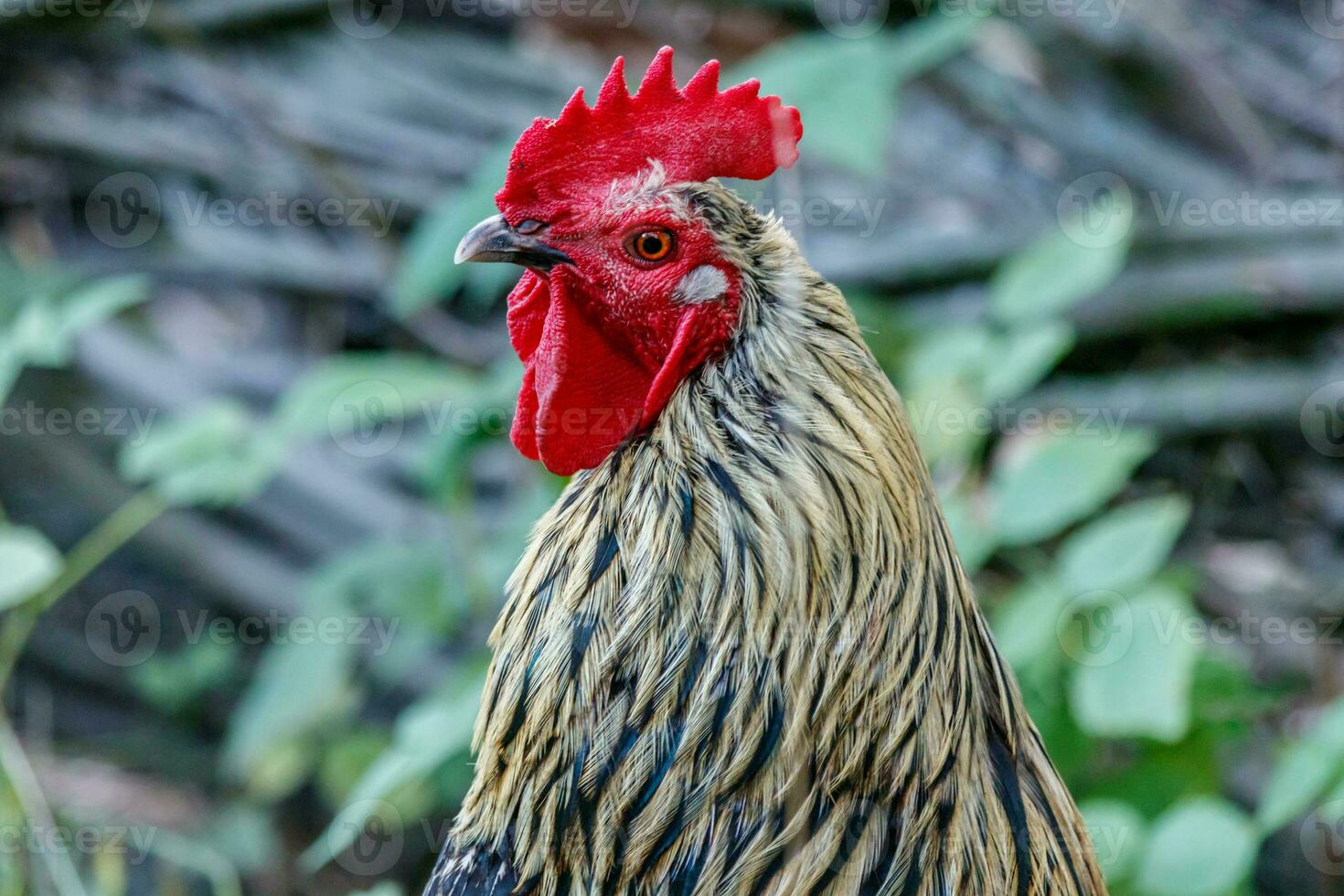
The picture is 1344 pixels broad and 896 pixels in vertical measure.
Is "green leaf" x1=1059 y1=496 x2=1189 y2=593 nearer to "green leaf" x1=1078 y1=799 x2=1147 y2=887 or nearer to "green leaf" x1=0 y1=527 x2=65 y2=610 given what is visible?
"green leaf" x1=1078 y1=799 x2=1147 y2=887

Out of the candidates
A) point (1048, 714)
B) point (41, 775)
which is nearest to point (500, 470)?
point (41, 775)

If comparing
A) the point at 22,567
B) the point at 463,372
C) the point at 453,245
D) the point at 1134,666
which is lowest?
the point at 1134,666

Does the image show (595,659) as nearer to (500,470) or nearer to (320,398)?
(320,398)

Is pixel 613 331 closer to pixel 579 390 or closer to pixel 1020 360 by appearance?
pixel 579 390

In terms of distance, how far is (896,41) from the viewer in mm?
4320

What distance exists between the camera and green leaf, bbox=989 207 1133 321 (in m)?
3.19

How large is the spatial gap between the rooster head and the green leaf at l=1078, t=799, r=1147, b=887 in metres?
1.56

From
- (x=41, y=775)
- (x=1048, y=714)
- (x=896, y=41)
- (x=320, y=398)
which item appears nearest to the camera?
(x=1048, y=714)

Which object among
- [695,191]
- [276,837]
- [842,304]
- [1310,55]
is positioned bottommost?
[276,837]

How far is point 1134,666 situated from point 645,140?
5.63 feet

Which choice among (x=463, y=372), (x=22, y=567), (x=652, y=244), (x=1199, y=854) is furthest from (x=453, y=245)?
(x=1199, y=854)

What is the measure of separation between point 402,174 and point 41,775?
A: 2.81 m

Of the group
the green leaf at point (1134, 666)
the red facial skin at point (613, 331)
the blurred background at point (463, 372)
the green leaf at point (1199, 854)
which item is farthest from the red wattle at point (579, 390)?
the green leaf at point (1199, 854)

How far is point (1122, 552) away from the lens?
289 centimetres
